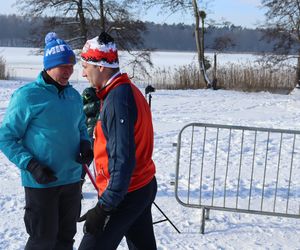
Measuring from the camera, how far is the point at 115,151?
234 cm

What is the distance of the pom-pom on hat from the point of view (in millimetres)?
2480

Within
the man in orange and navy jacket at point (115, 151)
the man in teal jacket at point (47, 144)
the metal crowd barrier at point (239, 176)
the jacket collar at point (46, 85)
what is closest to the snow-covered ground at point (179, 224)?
the metal crowd barrier at point (239, 176)

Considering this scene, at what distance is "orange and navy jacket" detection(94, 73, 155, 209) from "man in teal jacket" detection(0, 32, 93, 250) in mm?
517

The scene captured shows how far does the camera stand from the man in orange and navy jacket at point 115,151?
7.67 ft

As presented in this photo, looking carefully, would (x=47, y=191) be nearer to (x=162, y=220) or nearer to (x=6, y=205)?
(x=162, y=220)

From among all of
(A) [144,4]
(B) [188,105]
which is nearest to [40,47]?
(A) [144,4]

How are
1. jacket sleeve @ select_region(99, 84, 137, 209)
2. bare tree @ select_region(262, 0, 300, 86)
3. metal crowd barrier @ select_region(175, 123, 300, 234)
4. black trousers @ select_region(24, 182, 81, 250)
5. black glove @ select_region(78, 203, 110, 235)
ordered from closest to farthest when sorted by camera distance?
jacket sleeve @ select_region(99, 84, 137, 209), black glove @ select_region(78, 203, 110, 235), black trousers @ select_region(24, 182, 81, 250), metal crowd barrier @ select_region(175, 123, 300, 234), bare tree @ select_region(262, 0, 300, 86)

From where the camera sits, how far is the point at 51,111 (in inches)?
114

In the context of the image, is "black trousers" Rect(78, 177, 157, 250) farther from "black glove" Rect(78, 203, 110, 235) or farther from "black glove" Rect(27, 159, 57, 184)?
"black glove" Rect(27, 159, 57, 184)

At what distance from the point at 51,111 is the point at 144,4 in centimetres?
2041

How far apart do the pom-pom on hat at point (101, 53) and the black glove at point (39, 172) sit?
0.75 m

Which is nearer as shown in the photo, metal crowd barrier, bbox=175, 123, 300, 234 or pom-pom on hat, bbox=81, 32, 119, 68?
pom-pom on hat, bbox=81, 32, 119, 68

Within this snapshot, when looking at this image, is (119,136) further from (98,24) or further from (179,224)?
(98,24)

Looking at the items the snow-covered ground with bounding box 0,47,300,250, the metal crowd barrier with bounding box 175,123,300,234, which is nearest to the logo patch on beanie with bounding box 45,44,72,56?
the metal crowd barrier with bounding box 175,123,300,234
